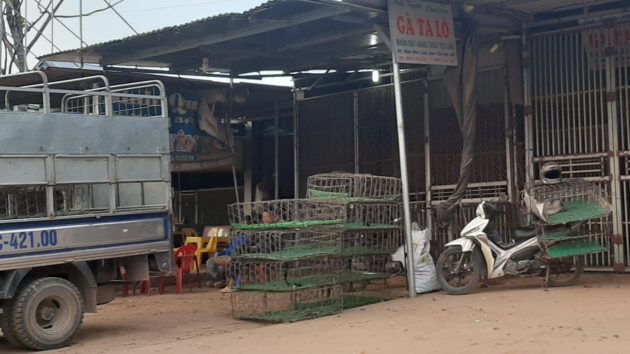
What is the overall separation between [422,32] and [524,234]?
305 cm

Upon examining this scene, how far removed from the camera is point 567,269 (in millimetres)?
10328

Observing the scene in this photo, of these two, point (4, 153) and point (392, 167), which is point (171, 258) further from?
point (392, 167)

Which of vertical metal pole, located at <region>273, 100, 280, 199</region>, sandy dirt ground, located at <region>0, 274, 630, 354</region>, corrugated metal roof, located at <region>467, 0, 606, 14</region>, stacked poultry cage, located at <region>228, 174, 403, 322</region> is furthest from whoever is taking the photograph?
vertical metal pole, located at <region>273, 100, 280, 199</region>

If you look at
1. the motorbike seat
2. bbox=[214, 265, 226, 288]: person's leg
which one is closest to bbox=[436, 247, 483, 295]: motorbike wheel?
the motorbike seat

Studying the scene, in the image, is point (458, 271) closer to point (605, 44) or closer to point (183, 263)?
point (605, 44)

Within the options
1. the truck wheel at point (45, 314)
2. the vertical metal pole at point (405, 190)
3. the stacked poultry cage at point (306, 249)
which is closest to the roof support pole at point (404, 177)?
the vertical metal pole at point (405, 190)

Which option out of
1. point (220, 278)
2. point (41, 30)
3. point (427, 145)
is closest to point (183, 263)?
point (220, 278)

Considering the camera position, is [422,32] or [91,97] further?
[91,97]

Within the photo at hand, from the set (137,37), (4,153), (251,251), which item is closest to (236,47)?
(137,37)

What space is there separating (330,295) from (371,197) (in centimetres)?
166

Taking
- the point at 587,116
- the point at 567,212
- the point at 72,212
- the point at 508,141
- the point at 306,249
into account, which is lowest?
the point at 306,249

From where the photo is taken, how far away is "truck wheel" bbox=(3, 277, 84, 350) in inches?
320

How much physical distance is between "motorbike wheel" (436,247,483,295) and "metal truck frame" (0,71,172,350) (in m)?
3.66

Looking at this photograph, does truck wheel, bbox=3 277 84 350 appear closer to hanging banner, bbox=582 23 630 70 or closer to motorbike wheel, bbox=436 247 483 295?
motorbike wheel, bbox=436 247 483 295
